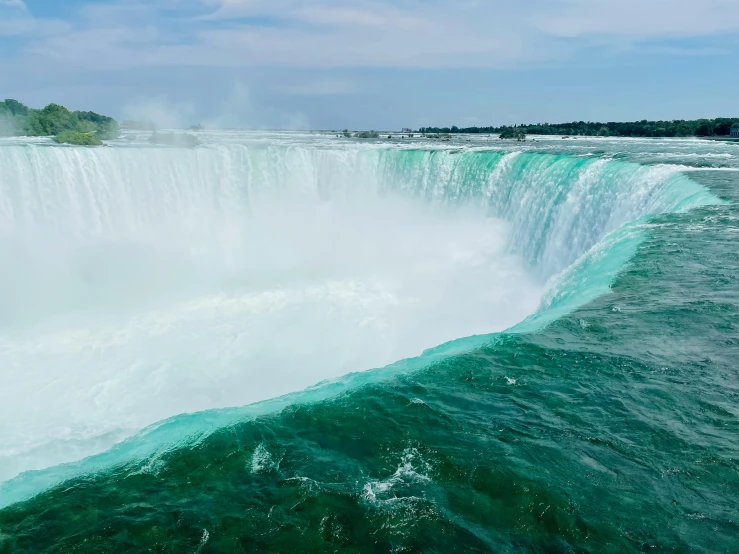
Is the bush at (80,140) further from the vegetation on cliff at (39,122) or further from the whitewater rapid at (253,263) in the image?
the vegetation on cliff at (39,122)

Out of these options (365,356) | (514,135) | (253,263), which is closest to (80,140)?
(253,263)

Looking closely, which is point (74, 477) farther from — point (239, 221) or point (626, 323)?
point (239, 221)

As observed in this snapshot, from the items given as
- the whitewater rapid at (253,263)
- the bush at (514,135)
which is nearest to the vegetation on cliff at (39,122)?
the whitewater rapid at (253,263)

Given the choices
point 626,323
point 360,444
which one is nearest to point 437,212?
point 626,323

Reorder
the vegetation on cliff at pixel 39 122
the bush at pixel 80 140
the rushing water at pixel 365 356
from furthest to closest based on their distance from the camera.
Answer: the vegetation on cliff at pixel 39 122
the bush at pixel 80 140
the rushing water at pixel 365 356

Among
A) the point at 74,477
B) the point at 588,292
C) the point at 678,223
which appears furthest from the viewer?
the point at 678,223

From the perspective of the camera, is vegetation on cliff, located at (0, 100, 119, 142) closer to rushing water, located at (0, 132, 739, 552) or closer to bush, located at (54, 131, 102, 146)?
bush, located at (54, 131, 102, 146)

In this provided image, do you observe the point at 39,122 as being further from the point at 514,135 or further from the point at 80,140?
the point at 514,135
